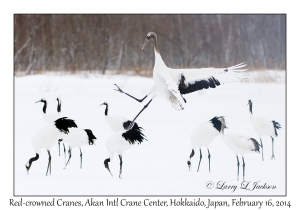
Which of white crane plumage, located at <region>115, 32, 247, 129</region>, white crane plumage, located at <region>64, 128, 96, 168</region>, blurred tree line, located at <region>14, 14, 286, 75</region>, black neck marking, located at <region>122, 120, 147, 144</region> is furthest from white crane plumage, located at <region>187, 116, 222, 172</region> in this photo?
blurred tree line, located at <region>14, 14, 286, 75</region>

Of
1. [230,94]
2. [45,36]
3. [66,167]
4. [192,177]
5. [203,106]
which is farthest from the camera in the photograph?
[45,36]

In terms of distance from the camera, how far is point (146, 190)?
4648 millimetres

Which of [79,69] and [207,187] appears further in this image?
[79,69]

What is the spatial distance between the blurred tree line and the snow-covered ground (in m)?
2.22

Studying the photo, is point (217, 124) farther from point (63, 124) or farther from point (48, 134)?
point (48, 134)

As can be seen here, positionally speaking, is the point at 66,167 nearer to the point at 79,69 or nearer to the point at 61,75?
the point at 61,75

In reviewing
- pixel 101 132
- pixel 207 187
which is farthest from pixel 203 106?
pixel 207 187

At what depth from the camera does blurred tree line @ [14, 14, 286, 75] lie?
42.7 ft

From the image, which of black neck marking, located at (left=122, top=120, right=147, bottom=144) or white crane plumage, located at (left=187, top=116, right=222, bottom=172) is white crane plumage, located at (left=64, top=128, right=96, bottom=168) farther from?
white crane plumage, located at (left=187, top=116, right=222, bottom=172)

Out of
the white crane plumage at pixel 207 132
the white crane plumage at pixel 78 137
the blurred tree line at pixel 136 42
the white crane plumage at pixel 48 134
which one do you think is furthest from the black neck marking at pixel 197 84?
the blurred tree line at pixel 136 42

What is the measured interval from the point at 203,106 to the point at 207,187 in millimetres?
4780

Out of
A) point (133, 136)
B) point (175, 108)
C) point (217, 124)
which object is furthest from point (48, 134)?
point (217, 124)

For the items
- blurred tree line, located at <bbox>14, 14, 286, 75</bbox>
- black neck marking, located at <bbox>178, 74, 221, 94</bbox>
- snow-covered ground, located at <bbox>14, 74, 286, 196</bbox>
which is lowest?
snow-covered ground, located at <bbox>14, 74, 286, 196</bbox>

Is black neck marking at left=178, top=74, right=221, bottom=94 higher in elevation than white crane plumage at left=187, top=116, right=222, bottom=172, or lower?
higher
